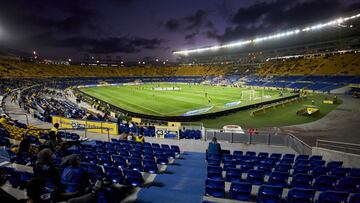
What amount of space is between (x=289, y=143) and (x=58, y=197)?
1568 centimetres

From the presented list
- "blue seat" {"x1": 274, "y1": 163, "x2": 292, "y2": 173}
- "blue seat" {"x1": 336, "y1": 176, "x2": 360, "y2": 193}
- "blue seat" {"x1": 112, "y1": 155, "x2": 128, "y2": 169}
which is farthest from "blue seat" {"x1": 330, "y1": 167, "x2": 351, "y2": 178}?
"blue seat" {"x1": 112, "y1": 155, "x2": 128, "y2": 169}

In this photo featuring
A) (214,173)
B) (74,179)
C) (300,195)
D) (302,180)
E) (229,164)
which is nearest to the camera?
(74,179)

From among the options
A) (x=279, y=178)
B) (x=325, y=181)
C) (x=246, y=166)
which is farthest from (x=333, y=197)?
(x=246, y=166)

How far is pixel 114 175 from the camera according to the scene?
26.1ft

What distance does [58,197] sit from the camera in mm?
4324

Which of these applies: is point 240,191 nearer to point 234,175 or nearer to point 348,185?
point 234,175

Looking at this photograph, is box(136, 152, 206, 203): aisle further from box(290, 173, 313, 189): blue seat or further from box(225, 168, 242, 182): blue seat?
box(290, 173, 313, 189): blue seat

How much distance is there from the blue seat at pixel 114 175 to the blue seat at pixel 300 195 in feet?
17.0

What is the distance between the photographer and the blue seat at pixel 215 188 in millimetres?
→ 7309

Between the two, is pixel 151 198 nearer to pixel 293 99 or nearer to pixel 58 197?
pixel 58 197

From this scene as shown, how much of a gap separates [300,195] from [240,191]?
164cm

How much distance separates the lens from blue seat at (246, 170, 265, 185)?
8.57 m

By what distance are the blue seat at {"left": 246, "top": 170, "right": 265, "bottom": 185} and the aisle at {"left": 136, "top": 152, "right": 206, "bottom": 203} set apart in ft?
5.68

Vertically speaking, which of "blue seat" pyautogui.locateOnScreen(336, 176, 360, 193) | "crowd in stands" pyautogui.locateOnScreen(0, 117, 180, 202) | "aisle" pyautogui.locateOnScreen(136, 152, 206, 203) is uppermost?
"crowd in stands" pyautogui.locateOnScreen(0, 117, 180, 202)
